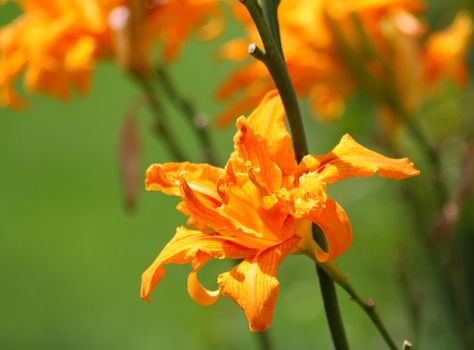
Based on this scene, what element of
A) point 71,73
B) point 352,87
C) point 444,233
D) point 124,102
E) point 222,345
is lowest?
point 222,345

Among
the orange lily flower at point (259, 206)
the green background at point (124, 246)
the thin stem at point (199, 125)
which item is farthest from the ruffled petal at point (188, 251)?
the green background at point (124, 246)

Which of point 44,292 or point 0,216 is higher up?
point 0,216

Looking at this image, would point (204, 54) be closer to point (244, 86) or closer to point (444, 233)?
point (244, 86)

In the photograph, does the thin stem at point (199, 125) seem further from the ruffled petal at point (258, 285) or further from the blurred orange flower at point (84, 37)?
the ruffled petal at point (258, 285)

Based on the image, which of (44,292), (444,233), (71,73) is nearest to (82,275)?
(44,292)

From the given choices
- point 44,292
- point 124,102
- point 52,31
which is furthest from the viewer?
point 124,102

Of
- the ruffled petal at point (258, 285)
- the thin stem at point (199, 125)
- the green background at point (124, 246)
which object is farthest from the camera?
the green background at point (124, 246)

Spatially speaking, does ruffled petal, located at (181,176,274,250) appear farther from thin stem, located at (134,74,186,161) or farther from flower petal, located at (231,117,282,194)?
thin stem, located at (134,74,186,161)

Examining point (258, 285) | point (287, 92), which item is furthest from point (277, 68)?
point (258, 285)
